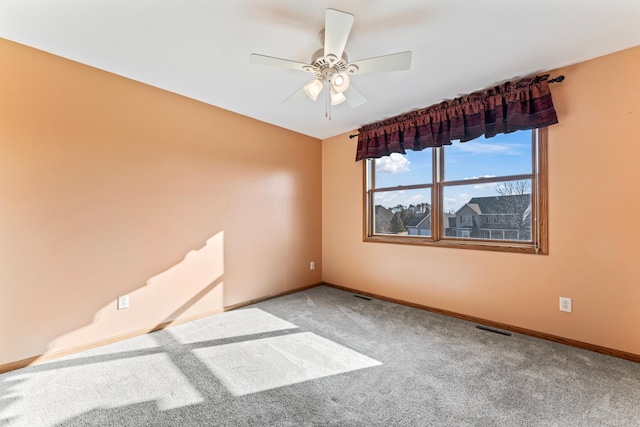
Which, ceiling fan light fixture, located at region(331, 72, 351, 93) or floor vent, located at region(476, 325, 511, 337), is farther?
floor vent, located at region(476, 325, 511, 337)

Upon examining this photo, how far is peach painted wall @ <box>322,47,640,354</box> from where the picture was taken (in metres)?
2.15

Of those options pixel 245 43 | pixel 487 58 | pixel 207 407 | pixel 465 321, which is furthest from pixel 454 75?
pixel 207 407

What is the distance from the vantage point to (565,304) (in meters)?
2.41

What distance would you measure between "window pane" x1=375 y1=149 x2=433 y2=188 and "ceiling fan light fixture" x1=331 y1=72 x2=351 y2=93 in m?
1.78

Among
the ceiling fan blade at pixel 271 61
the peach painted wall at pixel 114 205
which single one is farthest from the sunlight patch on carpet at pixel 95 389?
the ceiling fan blade at pixel 271 61

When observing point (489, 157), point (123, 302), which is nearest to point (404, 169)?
point (489, 157)

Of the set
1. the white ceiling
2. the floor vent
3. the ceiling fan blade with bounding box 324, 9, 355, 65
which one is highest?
the white ceiling

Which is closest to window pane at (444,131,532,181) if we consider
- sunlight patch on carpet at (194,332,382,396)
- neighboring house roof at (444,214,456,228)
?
neighboring house roof at (444,214,456,228)

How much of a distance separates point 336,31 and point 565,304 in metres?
2.90

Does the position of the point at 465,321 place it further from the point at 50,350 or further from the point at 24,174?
the point at 24,174

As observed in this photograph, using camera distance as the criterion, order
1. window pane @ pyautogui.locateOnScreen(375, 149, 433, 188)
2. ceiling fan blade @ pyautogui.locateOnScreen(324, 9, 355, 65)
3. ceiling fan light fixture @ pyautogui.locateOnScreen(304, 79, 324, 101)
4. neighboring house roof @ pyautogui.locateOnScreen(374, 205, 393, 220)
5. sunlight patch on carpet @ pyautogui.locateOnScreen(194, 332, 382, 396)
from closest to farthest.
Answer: ceiling fan blade @ pyautogui.locateOnScreen(324, 9, 355, 65)
sunlight patch on carpet @ pyautogui.locateOnScreen(194, 332, 382, 396)
ceiling fan light fixture @ pyautogui.locateOnScreen(304, 79, 324, 101)
window pane @ pyautogui.locateOnScreen(375, 149, 433, 188)
neighboring house roof @ pyautogui.locateOnScreen(374, 205, 393, 220)

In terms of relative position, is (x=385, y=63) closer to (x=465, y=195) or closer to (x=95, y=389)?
(x=465, y=195)

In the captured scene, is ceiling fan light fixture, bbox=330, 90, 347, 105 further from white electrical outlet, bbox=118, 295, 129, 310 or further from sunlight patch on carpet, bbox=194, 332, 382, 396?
white electrical outlet, bbox=118, 295, 129, 310

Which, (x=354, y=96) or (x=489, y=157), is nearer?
(x=354, y=96)
